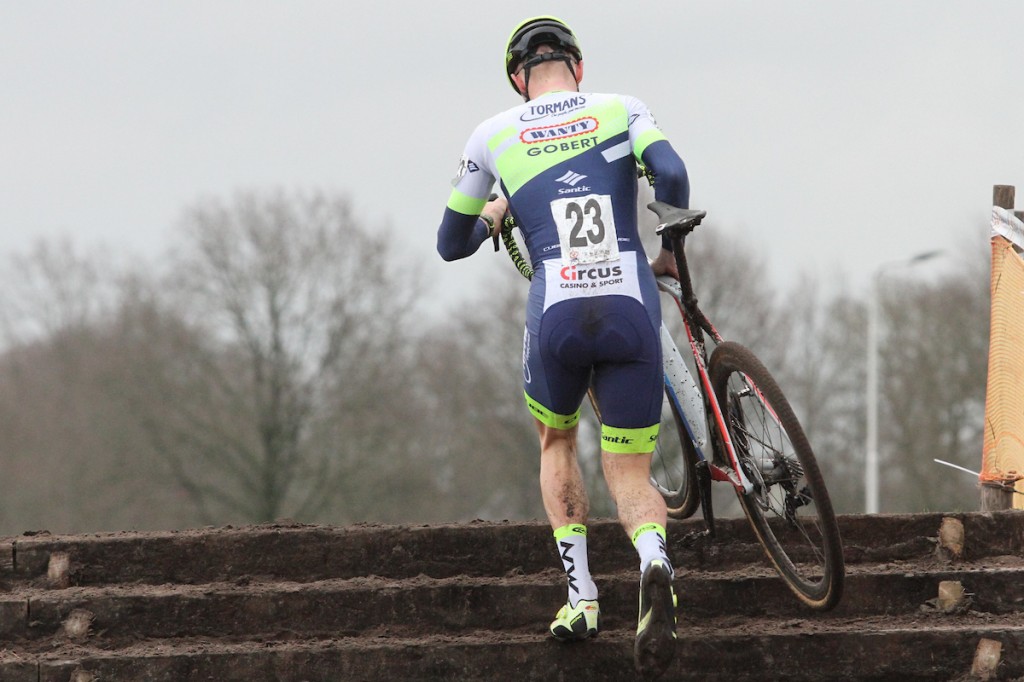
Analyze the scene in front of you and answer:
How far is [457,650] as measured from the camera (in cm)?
608

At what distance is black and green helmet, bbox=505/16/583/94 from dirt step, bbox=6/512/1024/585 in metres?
2.19

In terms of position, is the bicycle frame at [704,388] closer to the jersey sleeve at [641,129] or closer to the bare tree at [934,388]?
the jersey sleeve at [641,129]

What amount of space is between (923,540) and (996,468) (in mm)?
1506

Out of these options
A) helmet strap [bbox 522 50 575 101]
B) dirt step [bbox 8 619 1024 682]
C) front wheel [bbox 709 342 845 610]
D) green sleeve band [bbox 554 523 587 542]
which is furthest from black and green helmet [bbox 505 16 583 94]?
dirt step [bbox 8 619 1024 682]

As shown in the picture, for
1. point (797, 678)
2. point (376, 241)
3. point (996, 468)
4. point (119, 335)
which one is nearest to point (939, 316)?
point (376, 241)

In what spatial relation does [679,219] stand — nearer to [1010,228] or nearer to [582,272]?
[582,272]

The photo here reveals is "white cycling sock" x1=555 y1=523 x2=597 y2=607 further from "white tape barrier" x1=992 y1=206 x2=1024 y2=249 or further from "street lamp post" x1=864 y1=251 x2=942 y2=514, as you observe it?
"street lamp post" x1=864 y1=251 x2=942 y2=514

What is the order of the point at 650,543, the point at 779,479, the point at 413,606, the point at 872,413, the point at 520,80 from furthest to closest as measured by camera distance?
the point at 872,413
the point at 413,606
the point at 520,80
the point at 779,479
the point at 650,543

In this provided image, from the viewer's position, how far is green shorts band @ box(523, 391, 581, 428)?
606cm

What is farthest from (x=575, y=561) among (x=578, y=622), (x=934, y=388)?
(x=934, y=388)

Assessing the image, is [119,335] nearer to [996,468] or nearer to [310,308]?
[310,308]

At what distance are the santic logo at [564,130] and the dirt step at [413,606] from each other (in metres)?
2.02

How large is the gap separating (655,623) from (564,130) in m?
2.01

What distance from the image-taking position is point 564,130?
5.89m
